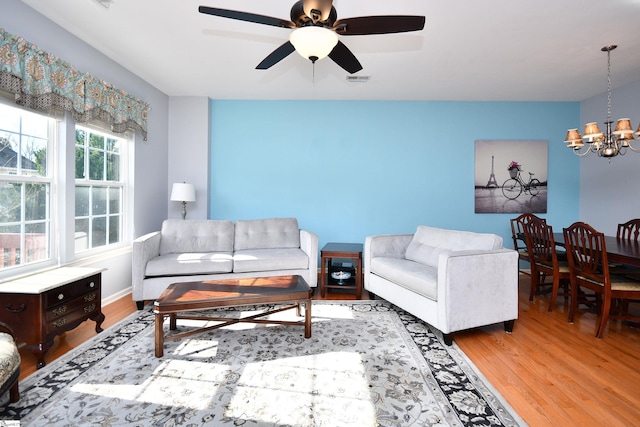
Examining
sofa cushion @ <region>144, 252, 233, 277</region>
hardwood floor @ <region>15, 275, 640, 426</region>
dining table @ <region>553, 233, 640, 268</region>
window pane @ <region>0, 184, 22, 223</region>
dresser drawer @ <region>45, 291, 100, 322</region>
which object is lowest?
hardwood floor @ <region>15, 275, 640, 426</region>

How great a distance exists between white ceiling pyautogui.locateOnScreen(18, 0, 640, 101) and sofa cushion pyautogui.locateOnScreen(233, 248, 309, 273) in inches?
81.4

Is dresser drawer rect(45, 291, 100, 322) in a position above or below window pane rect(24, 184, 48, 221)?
below

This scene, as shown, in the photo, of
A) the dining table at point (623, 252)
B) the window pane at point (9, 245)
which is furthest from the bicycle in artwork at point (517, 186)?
the window pane at point (9, 245)

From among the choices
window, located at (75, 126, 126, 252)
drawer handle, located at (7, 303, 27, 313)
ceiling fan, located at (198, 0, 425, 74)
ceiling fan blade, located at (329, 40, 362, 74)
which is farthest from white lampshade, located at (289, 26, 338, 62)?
window, located at (75, 126, 126, 252)

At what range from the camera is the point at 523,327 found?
2.76 metres

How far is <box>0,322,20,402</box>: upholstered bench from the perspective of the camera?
1.43 m

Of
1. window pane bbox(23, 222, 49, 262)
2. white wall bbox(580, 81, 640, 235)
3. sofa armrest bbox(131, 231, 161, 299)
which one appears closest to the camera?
window pane bbox(23, 222, 49, 262)

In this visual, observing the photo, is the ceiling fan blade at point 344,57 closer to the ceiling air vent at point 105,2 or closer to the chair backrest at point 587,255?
the ceiling air vent at point 105,2

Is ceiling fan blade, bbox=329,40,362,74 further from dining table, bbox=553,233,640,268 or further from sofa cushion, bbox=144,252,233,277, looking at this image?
dining table, bbox=553,233,640,268

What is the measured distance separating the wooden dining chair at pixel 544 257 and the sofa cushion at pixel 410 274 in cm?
123

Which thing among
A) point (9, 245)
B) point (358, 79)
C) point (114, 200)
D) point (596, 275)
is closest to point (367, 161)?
point (358, 79)

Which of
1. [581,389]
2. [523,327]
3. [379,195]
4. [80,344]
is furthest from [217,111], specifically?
[581,389]

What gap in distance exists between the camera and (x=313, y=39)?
1.79m

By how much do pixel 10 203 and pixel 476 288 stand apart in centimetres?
366
